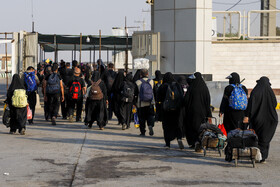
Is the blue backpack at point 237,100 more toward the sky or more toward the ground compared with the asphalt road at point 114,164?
more toward the sky

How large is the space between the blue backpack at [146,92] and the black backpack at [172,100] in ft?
6.79

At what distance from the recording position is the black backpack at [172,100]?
1232cm

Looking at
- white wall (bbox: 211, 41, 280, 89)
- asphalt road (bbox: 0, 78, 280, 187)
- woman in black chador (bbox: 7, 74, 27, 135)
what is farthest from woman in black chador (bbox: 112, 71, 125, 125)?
white wall (bbox: 211, 41, 280, 89)

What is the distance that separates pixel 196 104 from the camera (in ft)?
38.9

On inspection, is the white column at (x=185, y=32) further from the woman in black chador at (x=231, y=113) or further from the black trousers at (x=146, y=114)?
the woman in black chador at (x=231, y=113)

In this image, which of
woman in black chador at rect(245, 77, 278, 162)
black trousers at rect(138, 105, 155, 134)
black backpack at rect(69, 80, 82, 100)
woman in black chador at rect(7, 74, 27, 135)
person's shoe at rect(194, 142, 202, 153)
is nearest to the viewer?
woman in black chador at rect(245, 77, 278, 162)

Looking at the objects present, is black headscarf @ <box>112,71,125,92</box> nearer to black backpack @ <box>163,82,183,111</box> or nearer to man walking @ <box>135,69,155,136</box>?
man walking @ <box>135,69,155,136</box>

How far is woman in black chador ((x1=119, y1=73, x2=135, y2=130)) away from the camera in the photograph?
51.7 feet

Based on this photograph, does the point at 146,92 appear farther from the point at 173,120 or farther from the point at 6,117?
the point at 6,117

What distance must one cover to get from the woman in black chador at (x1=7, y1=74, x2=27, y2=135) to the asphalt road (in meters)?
0.24

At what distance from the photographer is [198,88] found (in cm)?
1190

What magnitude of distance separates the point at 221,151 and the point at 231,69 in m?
16.2

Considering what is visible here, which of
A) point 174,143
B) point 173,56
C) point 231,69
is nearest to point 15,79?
point 174,143

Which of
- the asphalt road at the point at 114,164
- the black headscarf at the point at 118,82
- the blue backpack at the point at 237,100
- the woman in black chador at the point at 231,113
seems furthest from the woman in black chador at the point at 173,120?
the black headscarf at the point at 118,82
